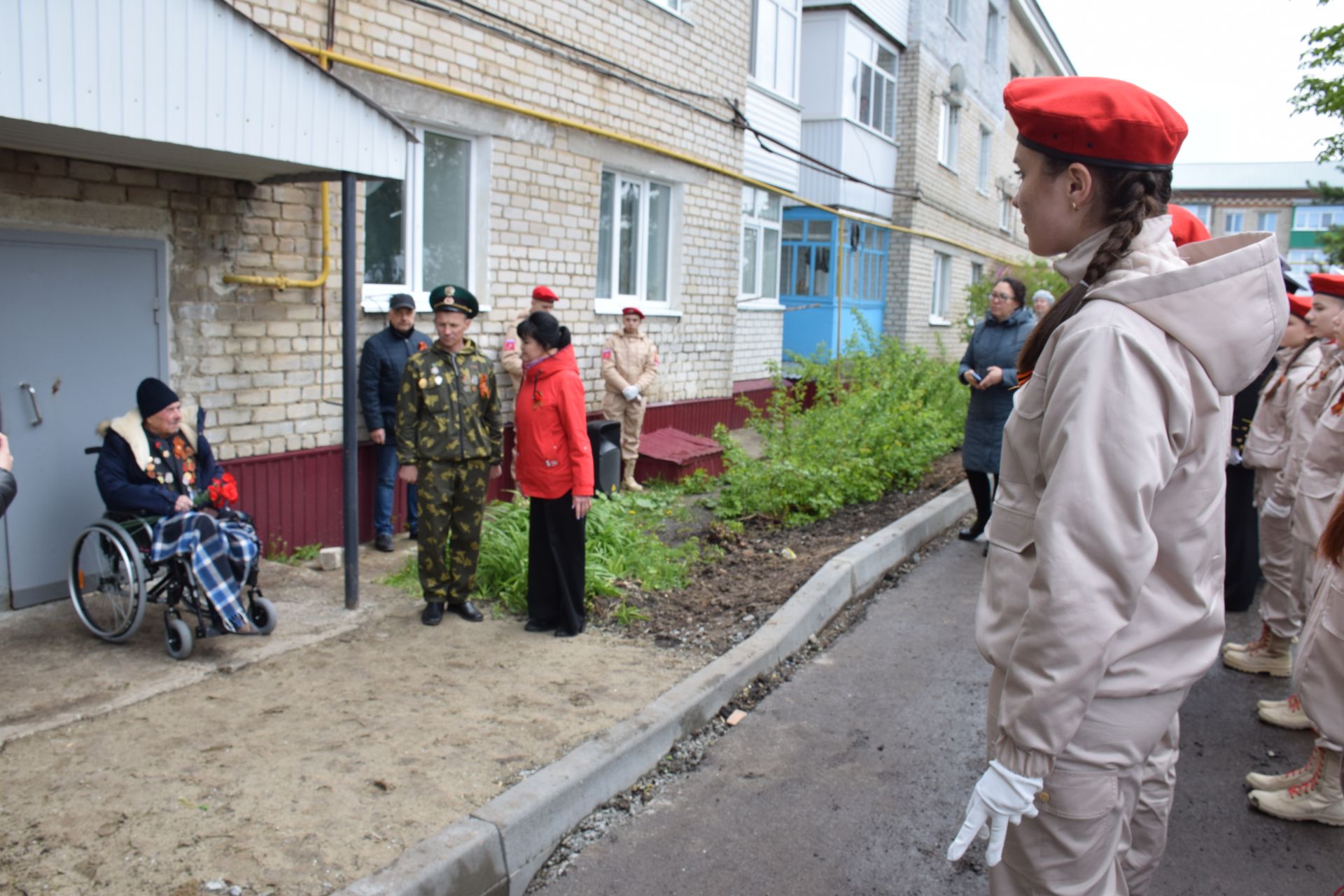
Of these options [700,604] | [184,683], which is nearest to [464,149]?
[700,604]

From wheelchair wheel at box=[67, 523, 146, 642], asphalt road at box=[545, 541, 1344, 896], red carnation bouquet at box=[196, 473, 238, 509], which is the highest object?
red carnation bouquet at box=[196, 473, 238, 509]

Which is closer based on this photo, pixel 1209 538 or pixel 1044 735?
pixel 1044 735

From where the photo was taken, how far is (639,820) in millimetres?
3768

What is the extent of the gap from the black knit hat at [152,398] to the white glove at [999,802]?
4441mm

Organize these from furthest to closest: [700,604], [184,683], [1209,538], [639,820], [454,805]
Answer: [700,604]
[184,683]
[639,820]
[454,805]
[1209,538]

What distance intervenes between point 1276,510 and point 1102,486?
4.34 m

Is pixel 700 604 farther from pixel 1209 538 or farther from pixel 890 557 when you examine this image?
pixel 1209 538

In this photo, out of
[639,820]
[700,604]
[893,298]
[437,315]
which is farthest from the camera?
[893,298]

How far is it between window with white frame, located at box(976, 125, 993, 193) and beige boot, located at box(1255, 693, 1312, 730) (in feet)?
73.9

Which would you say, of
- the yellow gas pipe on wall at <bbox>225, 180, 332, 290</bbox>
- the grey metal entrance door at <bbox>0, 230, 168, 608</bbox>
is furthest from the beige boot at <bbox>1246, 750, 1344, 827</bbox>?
the yellow gas pipe on wall at <bbox>225, 180, 332, 290</bbox>

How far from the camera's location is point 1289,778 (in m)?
3.89

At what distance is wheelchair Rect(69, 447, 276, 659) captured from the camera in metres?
4.79

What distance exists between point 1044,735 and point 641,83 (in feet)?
31.7

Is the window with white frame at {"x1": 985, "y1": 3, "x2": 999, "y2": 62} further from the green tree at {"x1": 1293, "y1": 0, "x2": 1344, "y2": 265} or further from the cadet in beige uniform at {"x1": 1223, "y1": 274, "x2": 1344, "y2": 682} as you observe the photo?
the cadet in beige uniform at {"x1": 1223, "y1": 274, "x2": 1344, "y2": 682}
